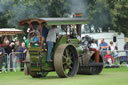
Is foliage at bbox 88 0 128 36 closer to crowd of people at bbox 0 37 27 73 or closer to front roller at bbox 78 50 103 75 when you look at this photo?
crowd of people at bbox 0 37 27 73

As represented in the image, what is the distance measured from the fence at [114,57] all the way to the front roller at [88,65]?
5374mm

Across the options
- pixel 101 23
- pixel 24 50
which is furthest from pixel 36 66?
pixel 101 23

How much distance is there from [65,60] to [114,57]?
765cm

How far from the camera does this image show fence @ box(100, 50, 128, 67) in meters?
22.7

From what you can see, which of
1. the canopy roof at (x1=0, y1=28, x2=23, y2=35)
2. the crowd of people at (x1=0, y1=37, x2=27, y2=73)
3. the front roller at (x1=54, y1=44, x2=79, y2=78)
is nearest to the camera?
the front roller at (x1=54, y1=44, x2=79, y2=78)

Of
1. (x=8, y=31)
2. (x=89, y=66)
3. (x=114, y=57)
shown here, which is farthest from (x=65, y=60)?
(x=8, y=31)

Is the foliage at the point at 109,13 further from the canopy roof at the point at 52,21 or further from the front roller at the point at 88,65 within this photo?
the canopy roof at the point at 52,21

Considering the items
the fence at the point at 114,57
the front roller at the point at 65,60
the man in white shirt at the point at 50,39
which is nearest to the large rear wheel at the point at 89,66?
the front roller at the point at 65,60

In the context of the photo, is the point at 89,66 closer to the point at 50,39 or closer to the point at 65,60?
the point at 65,60

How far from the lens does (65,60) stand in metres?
15.6

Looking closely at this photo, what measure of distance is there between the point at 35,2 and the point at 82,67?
1814cm

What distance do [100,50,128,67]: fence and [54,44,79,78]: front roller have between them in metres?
6.82

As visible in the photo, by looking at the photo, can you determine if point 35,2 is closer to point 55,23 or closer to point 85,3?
point 85,3

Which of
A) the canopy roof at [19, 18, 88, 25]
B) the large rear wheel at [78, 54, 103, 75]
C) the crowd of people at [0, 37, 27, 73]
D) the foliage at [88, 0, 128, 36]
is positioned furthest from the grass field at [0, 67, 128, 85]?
the foliage at [88, 0, 128, 36]
